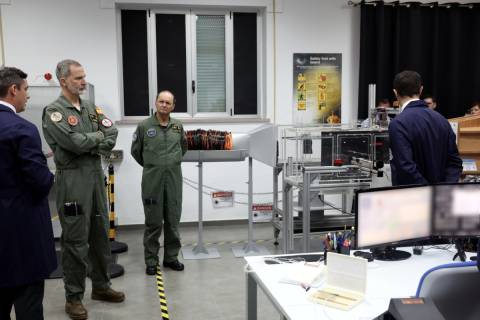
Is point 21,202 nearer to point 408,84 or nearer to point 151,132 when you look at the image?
point 151,132

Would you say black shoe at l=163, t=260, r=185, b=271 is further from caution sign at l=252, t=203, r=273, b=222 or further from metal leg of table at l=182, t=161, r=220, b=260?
caution sign at l=252, t=203, r=273, b=222

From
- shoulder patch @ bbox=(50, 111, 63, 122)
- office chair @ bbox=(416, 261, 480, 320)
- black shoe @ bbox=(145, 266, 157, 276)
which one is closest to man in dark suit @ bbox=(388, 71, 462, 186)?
office chair @ bbox=(416, 261, 480, 320)

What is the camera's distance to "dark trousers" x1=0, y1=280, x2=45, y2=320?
2.17 metres

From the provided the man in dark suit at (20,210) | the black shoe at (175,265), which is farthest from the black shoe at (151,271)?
the man in dark suit at (20,210)

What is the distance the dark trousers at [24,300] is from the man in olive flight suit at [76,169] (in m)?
0.72

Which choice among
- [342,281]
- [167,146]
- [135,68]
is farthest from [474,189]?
[135,68]

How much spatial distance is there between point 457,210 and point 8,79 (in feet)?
7.11

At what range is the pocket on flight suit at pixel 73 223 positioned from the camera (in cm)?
288

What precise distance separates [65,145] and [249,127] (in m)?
3.10

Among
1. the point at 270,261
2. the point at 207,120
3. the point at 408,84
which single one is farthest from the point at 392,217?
the point at 207,120

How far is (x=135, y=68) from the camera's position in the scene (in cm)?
554

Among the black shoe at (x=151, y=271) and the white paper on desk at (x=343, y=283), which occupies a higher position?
the white paper on desk at (x=343, y=283)

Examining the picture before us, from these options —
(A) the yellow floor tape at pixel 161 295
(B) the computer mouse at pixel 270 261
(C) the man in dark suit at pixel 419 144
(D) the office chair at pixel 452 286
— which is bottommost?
(A) the yellow floor tape at pixel 161 295

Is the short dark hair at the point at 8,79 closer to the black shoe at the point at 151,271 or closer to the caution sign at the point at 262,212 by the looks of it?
the black shoe at the point at 151,271
